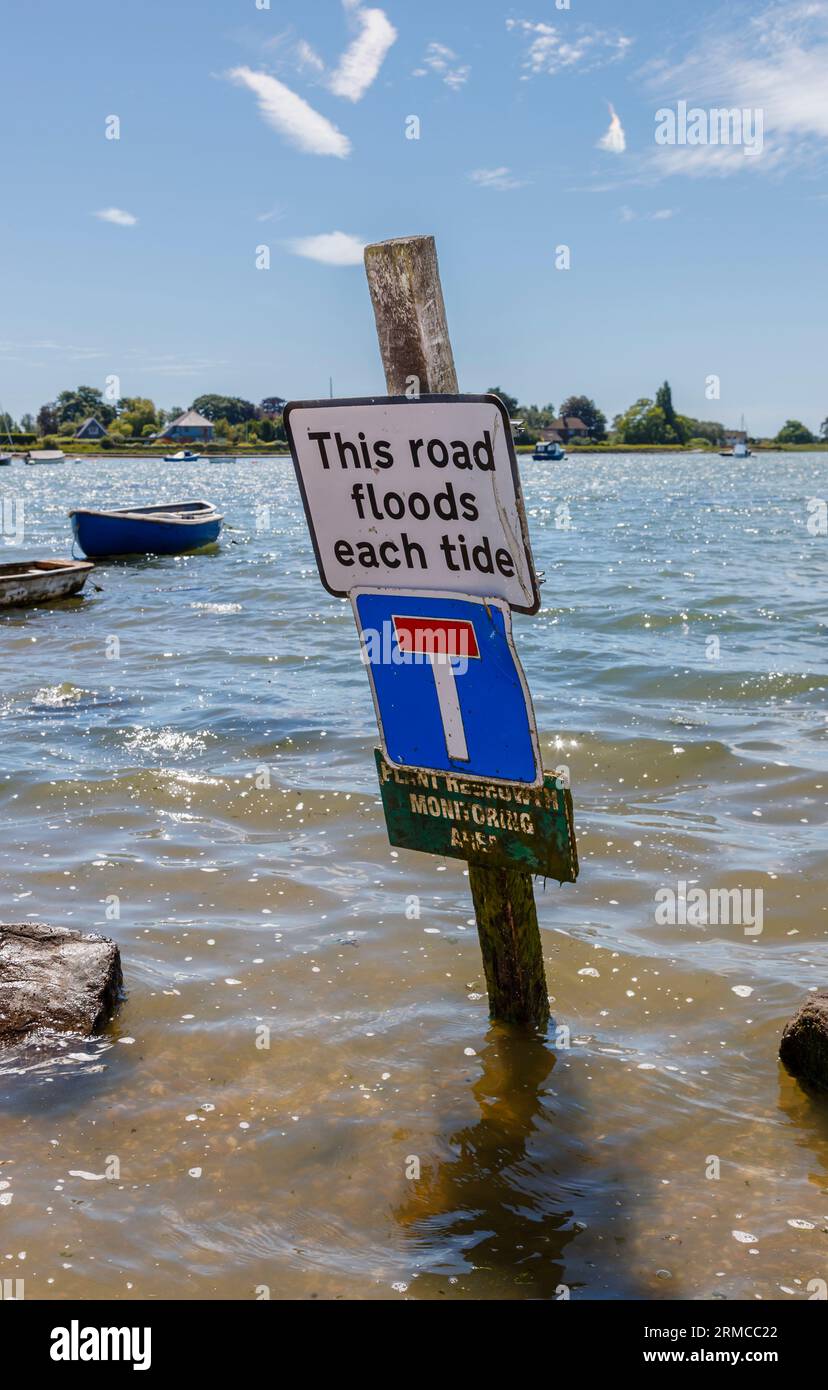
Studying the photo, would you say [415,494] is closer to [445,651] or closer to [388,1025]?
[445,651]

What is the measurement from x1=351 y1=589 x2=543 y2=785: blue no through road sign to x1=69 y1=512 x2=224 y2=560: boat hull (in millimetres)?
25256

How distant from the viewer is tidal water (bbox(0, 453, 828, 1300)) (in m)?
3.97

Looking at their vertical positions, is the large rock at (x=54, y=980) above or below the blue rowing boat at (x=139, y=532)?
below


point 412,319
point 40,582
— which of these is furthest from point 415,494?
point 40,582

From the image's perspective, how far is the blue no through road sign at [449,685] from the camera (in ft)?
14.3

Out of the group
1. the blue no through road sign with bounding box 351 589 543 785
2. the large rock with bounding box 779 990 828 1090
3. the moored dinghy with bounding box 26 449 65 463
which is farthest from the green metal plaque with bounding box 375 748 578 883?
the moored dinghy with bounding box 26 449 65 463

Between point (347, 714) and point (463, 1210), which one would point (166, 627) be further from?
point (463, 1210)

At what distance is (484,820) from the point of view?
15.0 ft

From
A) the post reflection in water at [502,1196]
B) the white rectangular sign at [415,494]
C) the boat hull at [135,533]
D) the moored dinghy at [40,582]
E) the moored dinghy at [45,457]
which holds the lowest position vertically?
the post reflection in water at [502,1196]

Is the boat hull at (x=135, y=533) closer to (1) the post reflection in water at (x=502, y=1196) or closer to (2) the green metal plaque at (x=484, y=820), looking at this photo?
(2) the green metal plaque at (x=484, y=820)

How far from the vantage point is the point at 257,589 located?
960 inches

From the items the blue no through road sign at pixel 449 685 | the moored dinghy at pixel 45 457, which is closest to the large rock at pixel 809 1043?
the blue no through road sign at pixel 449 685
